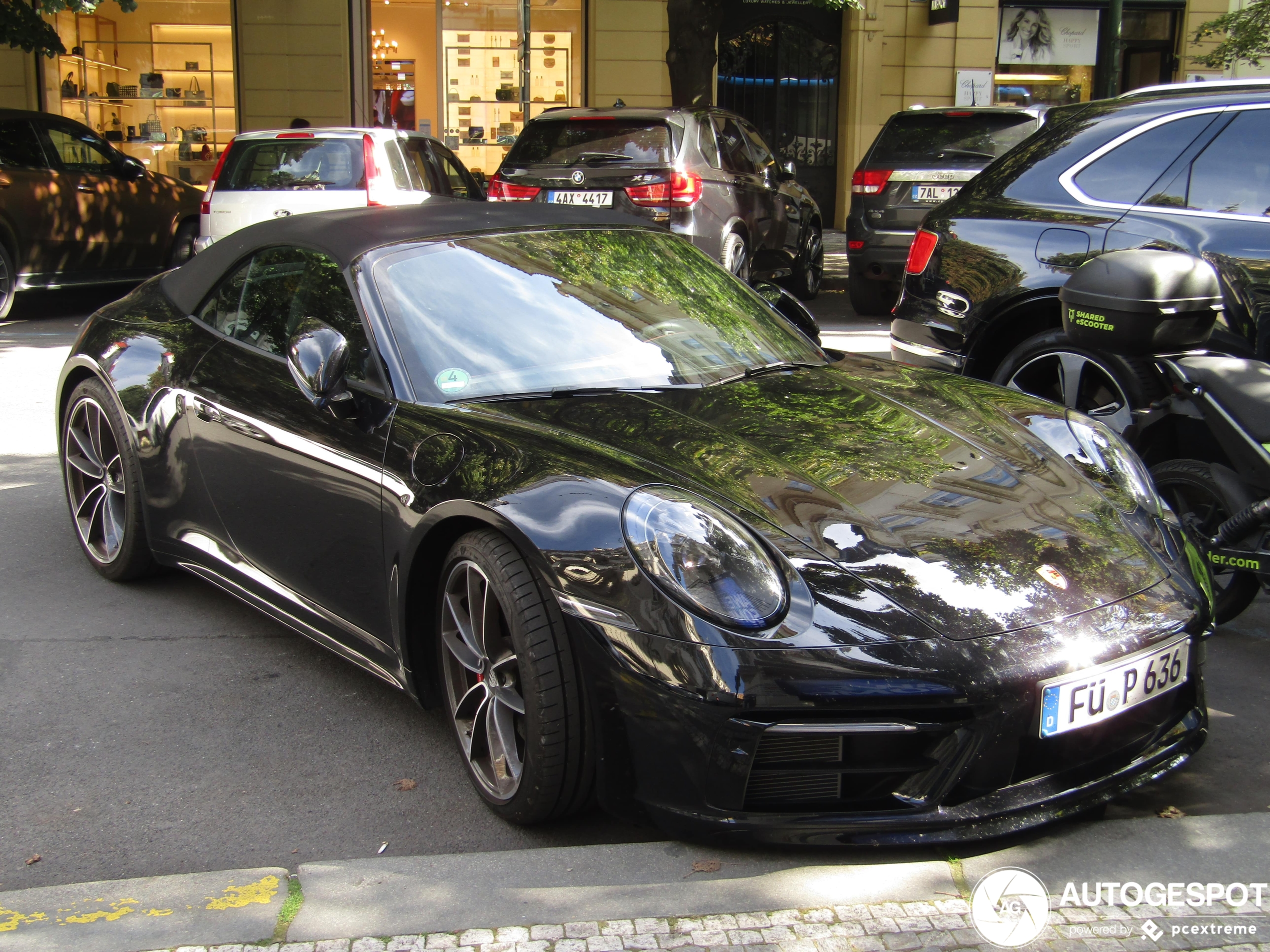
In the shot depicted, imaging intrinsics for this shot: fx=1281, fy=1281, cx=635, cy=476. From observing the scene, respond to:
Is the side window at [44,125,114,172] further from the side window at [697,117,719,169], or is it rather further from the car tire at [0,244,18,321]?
the side window at [697,117,719,169]

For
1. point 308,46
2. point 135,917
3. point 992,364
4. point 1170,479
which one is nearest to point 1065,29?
point 308,46

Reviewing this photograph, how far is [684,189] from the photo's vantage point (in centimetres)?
1046

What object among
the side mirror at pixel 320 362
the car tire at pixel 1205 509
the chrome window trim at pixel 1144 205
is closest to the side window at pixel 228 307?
the side mirror at pixel 320 362

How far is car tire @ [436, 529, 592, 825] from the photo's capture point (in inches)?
110

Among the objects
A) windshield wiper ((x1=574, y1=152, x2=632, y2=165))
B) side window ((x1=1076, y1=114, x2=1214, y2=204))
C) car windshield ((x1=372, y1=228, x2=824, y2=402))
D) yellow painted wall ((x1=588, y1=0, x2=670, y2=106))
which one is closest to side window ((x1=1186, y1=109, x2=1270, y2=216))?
side window ((x1=1076, y1=114, x2=1214, y2=204))

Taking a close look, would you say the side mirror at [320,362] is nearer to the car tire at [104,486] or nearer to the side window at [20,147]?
the car tire at [104,486]

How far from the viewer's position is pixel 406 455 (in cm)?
325

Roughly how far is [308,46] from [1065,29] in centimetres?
1203

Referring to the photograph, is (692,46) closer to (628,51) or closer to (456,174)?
(456,174)

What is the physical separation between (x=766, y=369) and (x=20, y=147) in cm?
1019

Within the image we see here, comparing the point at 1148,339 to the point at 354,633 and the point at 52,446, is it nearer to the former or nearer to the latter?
the point at 354,633

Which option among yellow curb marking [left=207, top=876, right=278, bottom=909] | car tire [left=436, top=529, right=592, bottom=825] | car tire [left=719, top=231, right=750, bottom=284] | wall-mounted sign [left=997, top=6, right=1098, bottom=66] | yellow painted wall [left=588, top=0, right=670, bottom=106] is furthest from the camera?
wall-mounted sign [left=997, top=6, right=1098, bottom=66]

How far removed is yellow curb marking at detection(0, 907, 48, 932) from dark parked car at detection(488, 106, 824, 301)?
8.17m

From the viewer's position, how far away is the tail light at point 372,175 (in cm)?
1093
